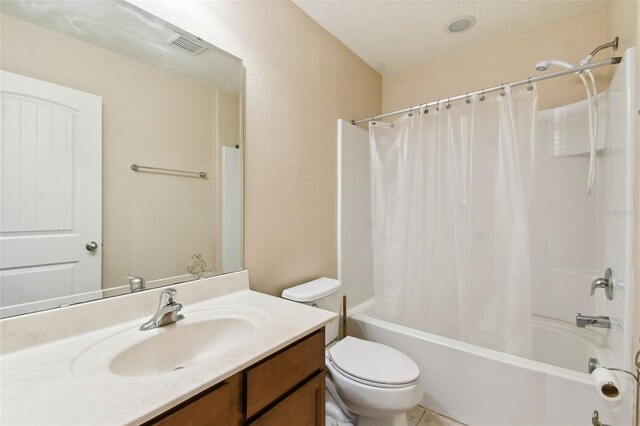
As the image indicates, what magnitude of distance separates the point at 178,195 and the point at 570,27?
2603 mm

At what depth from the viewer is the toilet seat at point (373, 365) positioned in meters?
1.26

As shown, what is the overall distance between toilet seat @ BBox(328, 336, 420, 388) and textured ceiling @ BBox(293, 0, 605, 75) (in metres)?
2.02

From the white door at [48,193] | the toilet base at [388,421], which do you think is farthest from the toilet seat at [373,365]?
the white door at [48,193]

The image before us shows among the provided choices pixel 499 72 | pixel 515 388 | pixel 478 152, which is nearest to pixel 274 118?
pixel 478 152

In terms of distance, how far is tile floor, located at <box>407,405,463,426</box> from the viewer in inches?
60.8

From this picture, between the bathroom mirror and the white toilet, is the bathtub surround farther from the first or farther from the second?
the bathroom mirror

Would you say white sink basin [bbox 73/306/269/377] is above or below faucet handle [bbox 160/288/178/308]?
below

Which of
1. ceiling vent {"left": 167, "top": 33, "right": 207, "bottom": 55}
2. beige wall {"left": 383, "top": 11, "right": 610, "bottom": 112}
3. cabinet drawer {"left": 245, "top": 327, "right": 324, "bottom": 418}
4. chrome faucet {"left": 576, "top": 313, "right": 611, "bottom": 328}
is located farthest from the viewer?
beige wall {"left": 383, "top": 11, "right": 610, "bottom": 112}

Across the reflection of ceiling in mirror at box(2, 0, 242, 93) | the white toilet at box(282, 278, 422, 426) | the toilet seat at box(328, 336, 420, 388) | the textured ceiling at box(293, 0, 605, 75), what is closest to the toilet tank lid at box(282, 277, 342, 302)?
the white toilet at box(282, 278, 422, 426)

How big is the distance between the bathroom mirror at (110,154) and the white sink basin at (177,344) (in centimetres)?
22

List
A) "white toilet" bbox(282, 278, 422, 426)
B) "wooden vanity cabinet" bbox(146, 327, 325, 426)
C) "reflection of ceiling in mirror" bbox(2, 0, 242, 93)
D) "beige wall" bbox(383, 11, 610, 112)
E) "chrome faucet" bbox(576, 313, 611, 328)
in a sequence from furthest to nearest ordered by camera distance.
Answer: "beige wall" bbox(383, 11, 610, 112) < "chrome faucet" bbox(576, 313, 611, 328) < "white toilet" bbox(282, 278, 422, 426) < "reflection of ceiling in mirror" bbox(2, 0, 242, 93) < "wooden vanity cabinet" bbox(146, 327, 325, 426)

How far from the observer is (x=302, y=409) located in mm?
882

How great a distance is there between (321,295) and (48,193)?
1.22 m

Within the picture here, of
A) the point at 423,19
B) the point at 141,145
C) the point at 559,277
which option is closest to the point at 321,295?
the point at 141,145
